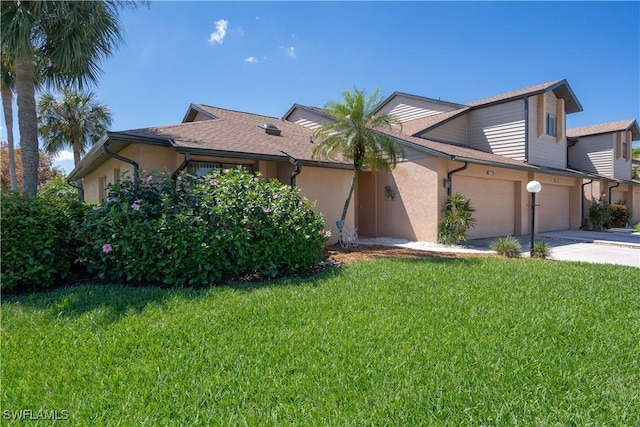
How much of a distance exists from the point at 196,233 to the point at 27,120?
7280mm

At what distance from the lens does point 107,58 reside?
9719 mm

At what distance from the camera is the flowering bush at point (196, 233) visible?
583 centimetres

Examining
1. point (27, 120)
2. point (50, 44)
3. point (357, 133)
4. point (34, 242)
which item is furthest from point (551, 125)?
point (27, 120)

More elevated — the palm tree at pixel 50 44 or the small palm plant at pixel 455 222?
the palm tree at pixel 50 44

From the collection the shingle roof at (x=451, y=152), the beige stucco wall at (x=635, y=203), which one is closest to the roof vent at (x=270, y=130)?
the shingle roof at (x=451, y=152)

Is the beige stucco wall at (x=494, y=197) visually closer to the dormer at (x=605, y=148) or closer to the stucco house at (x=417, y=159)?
the stucco house at (x=417, y=159)

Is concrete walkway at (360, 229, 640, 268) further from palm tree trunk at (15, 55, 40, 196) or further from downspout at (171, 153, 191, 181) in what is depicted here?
palm tree trunk at (15, 55, 40, 196)

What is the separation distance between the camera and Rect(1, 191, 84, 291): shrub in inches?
215

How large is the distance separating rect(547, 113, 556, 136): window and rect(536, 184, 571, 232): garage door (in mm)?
2915

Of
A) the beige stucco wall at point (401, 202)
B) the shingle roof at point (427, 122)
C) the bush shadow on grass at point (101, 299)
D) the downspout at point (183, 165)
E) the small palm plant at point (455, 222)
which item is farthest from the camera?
the shingle roof at point (427, 122)

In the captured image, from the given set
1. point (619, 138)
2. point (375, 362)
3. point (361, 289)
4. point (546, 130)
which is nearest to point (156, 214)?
point (361, 289)

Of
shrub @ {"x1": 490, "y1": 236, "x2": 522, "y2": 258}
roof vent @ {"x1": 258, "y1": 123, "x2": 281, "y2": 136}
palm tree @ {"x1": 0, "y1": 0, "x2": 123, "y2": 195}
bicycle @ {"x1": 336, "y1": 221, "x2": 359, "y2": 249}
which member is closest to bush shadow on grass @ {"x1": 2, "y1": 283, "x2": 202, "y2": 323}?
palm tree @ {"x1": 0, "y1": 0, "x2": 123, "y2": 195}

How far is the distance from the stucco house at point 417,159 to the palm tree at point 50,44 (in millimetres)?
1790

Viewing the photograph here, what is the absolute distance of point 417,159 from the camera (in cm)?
1327
